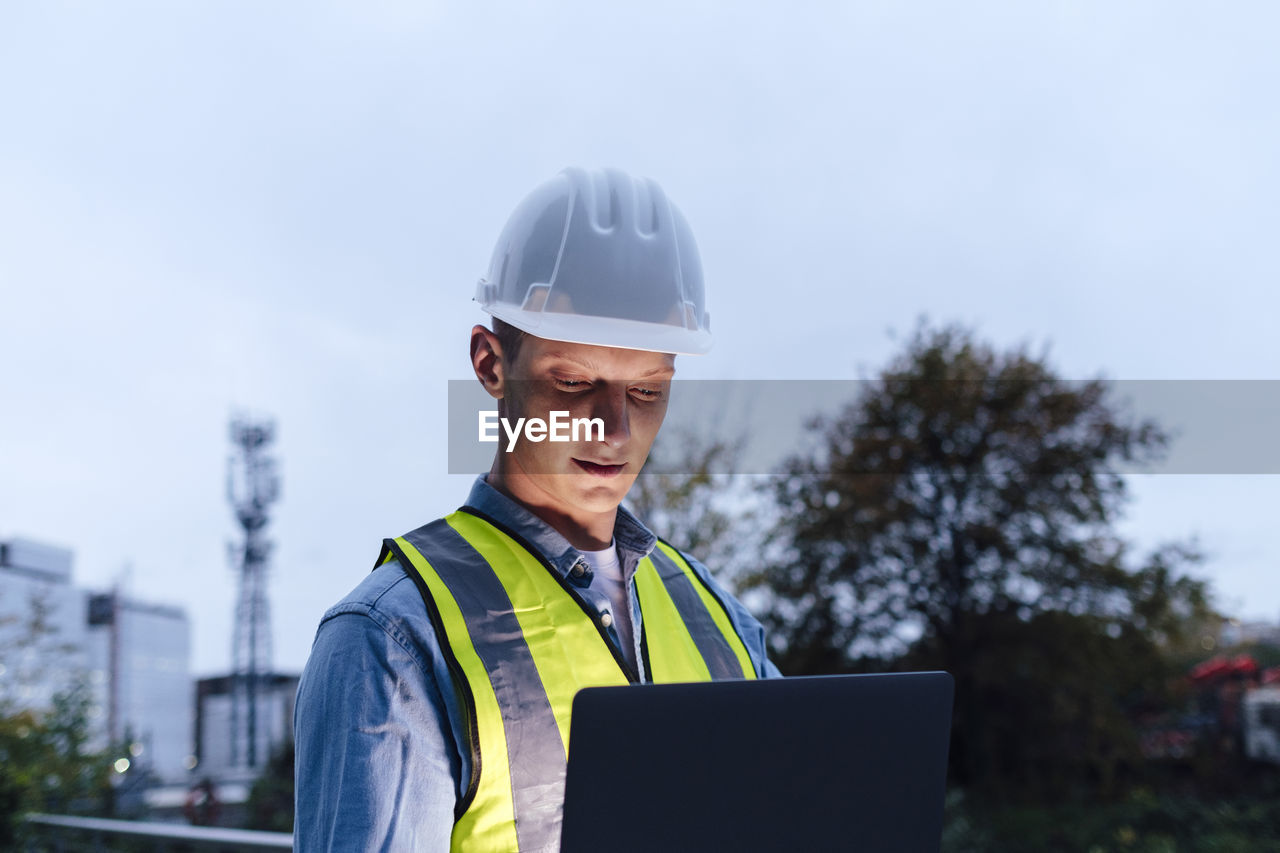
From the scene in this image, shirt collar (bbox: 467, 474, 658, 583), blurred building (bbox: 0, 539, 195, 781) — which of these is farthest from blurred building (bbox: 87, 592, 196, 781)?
shirt collar (bbox: 467, 474, 658, 583)

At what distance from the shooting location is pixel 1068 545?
1209 centimetres

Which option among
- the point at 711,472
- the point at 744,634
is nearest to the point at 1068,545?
the point at 711,472

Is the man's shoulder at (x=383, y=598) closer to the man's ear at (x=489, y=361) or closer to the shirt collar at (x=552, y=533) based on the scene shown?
the shirt collar at (x=552, y=533)

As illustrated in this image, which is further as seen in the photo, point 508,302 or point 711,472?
point 711,472

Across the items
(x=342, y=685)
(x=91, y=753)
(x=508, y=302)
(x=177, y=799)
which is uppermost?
(x=508, y=302)

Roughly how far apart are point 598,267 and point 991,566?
39.8ft

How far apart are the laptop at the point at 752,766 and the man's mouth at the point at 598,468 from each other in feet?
1.69

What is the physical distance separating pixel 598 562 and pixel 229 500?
19.3 metres

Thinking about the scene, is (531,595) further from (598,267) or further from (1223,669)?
(1223,669)

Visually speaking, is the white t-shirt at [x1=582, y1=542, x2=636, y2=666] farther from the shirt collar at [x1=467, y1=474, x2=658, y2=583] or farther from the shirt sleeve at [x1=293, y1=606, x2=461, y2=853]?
the shirt sleeve at [x1=293, y1=606, x2=461, y2=853]

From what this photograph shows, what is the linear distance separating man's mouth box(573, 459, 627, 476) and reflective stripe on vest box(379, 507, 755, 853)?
13 cm

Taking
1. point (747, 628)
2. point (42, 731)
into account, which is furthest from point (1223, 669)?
point (747, 628)

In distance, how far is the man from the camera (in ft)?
3.42

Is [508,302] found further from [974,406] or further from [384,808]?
[974,406]
